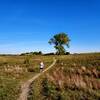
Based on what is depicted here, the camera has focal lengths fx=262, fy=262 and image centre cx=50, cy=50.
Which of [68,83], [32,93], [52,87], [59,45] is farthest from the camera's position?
[59,45]

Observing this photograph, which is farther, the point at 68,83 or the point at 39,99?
the point at 68,83

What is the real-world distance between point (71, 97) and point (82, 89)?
83.9 inches

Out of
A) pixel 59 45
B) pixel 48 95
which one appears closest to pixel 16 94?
pixel 48 95

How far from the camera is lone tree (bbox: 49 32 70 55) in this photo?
409 ft

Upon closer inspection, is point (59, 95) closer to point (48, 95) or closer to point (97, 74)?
point (48, 95)

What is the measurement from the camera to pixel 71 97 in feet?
48.1

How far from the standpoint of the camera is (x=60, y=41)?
126625 millimetres

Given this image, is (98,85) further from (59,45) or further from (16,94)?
(59,45)

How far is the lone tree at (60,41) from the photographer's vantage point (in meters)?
125

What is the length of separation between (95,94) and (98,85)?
2869mm

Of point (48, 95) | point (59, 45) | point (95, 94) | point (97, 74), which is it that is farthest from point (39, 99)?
point (59, 45)

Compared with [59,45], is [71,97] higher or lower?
lower

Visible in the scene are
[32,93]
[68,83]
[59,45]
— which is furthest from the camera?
[59,45]

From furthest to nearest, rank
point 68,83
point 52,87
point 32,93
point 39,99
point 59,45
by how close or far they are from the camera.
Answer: point 59,45
point 68,83
point 52,87
point 32,93
point 39,99
